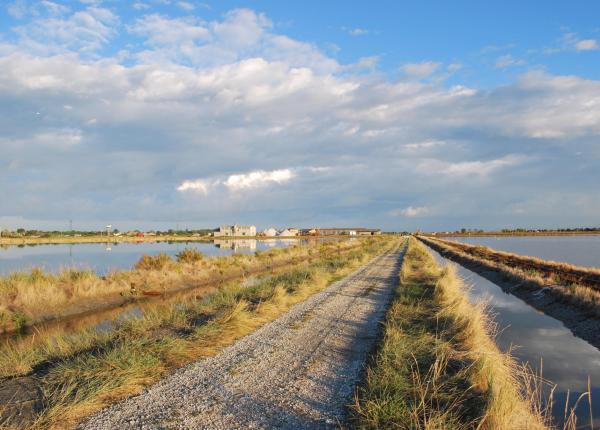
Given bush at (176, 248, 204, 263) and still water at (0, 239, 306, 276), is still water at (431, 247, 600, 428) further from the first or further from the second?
bush at (176, 248, 204, 263)

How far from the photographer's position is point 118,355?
23.2 feet

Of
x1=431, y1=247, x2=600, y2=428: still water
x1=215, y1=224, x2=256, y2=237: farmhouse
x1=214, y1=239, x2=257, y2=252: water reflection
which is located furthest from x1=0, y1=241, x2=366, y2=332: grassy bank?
x1=215, y1=224, x2=256, y2=237: farmhouse

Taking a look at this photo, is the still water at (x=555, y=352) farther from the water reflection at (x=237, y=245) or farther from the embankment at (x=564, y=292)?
the water reflection at (x=237, y=245)

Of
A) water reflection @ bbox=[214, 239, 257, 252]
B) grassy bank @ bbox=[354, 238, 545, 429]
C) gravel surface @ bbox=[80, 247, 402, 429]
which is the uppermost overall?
grassy bank @ bbox=[354, 238, 545, 429]

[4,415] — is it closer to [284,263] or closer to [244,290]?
[244,290]

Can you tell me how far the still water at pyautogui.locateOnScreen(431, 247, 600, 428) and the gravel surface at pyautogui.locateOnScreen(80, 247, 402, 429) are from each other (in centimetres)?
296

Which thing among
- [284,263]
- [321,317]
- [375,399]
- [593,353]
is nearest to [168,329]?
[321,317]

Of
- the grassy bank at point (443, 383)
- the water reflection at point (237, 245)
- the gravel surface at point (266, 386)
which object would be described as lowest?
the water reflection at point (237, 245)

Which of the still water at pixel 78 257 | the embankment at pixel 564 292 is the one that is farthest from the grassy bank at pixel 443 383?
the still water at pixel 78 257

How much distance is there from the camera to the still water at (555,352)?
23.2ft

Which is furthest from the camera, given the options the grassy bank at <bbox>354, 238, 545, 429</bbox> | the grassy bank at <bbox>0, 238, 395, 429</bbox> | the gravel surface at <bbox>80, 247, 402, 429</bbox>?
the grassy bank at <bbox>0, 238, 395, 429</bbox>

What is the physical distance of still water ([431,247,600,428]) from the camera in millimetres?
7066

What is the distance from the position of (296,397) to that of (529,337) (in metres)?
8.05

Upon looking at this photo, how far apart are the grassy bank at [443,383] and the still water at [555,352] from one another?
682 mm
